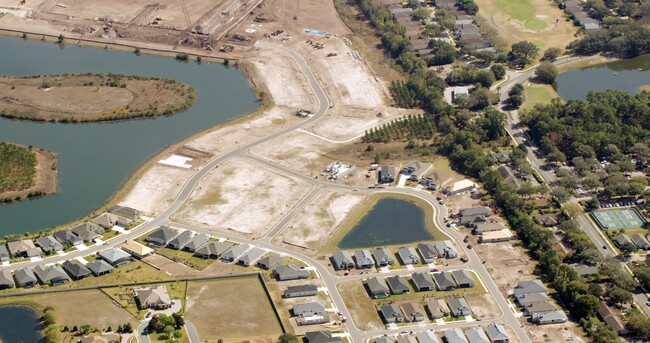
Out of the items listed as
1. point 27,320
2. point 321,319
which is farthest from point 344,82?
point 27,320

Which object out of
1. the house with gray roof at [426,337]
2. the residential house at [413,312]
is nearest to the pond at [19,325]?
the residential house at [413,312]

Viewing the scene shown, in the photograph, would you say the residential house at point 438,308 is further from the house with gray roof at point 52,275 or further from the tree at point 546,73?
the tree at point 546,73

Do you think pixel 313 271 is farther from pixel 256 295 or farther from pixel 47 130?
pixel 47 130

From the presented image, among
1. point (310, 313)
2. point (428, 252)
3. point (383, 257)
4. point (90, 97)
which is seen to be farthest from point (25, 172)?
point (428, 252)

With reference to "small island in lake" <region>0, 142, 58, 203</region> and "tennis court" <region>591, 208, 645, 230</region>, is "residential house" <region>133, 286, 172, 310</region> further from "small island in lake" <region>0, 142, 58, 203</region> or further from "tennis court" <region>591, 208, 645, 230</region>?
"tennis court" <region>591, 208, 645, 230</region>

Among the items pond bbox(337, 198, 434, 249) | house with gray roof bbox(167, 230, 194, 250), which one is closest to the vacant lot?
house with gray roof bbox(167, 230, 194, 250)

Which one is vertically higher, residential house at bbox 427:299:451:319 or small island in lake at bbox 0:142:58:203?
small island in lake at bbox 0:142:58:203
